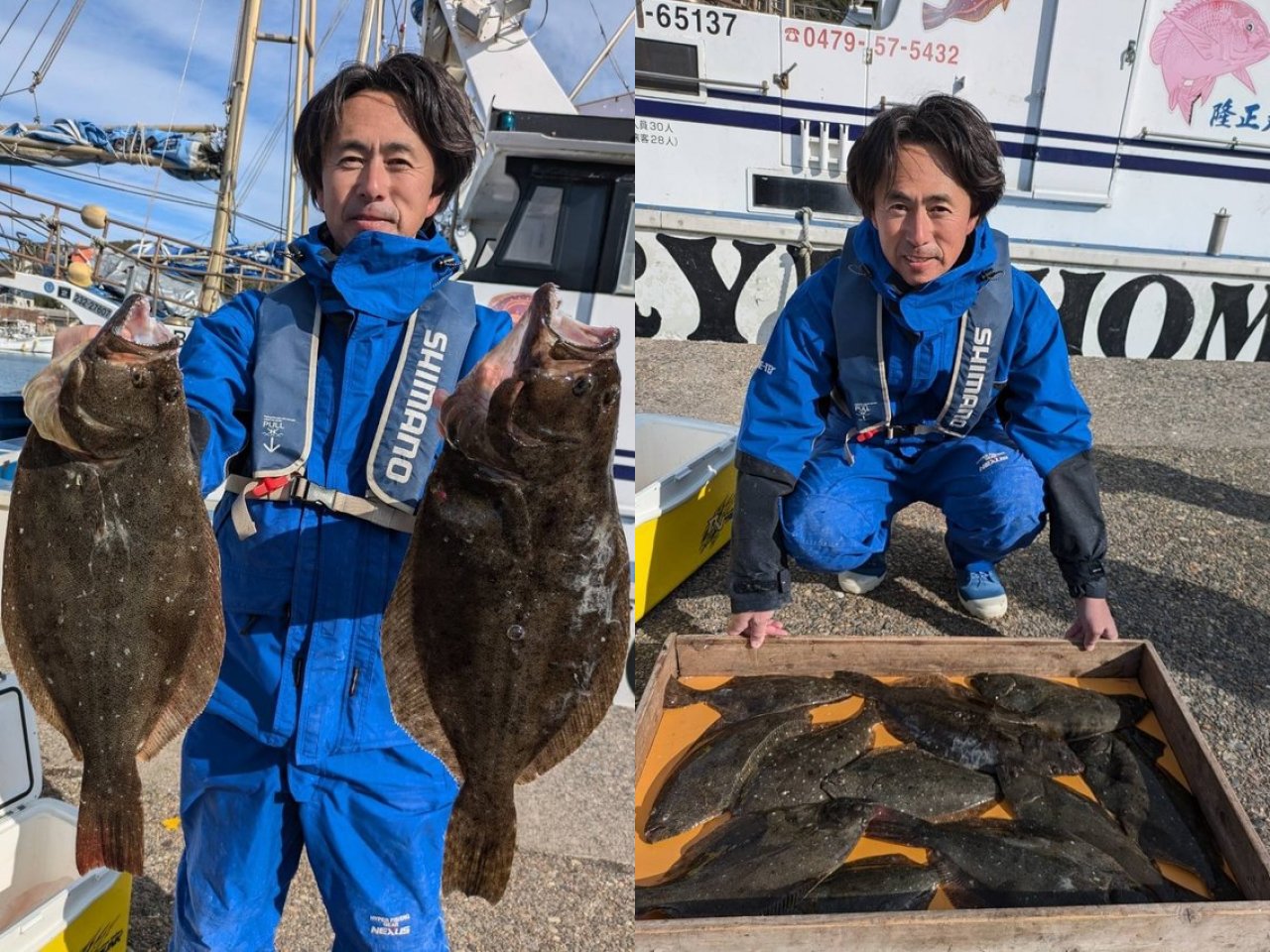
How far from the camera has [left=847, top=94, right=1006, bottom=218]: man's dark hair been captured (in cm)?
322

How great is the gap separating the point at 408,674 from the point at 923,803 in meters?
1.98

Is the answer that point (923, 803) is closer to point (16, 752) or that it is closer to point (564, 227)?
point (16, 752)

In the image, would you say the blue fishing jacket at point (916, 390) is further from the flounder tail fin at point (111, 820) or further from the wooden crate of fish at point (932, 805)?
the flounder tail fin at point (111, 820)

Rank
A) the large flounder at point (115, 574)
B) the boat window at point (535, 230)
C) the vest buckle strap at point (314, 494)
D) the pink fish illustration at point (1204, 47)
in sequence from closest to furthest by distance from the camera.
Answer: the large flounder at point (115, 574) → the vest buckle strap at point (314, 494) → the boat window at point (535, 230) → the pink fish illustration at point (1204, 47)

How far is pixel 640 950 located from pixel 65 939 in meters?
1.42

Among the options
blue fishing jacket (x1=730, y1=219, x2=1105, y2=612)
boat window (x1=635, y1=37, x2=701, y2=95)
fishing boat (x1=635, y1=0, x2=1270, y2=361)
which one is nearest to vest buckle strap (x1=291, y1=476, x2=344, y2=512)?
blue fishing jacket (x1=730, y1=219, x2=1105, y2=612)

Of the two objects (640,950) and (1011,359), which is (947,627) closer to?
(1011,359)

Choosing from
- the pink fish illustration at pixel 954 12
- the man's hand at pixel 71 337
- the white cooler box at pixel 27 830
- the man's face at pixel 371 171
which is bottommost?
the white cooler box at pixel 27 830

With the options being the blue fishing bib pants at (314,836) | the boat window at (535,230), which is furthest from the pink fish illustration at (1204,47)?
the blue fishing bib pants at (314,836)

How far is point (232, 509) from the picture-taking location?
5.41 ft

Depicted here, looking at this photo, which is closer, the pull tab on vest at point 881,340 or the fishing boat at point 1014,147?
the pull tab on vest at point 881,340

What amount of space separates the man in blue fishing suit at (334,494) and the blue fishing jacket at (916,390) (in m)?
1.81

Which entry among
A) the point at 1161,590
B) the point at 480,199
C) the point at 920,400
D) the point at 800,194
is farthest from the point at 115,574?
the point at 800,194

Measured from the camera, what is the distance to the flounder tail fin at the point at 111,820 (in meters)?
1.41
